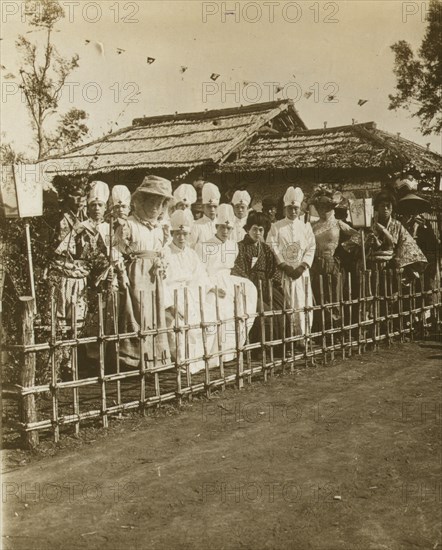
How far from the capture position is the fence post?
13.9 ft

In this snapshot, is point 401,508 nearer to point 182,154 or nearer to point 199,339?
point 199,339

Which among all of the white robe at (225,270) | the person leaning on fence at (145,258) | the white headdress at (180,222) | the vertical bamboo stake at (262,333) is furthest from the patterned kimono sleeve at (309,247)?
the person leaning on fence at (145,258)

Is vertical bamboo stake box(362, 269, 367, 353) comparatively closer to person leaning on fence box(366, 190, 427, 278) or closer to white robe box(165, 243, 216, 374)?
person leaning on fence box(366, 190, 427, 278)

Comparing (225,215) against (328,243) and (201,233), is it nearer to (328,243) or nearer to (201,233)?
(201,233)

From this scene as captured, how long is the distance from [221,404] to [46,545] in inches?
102

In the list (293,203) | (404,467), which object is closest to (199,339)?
(293,203)

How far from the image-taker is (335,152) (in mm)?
11969

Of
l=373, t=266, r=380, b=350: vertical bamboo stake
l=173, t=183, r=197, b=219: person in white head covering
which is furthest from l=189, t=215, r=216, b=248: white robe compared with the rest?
l=373, t=266, r=380, b=350: vertical bamboo stake

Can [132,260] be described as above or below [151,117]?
below

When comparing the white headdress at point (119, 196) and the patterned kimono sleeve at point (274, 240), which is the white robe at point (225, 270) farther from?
the white headdress at point (119, 196)

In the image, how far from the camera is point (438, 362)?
693 centimetres

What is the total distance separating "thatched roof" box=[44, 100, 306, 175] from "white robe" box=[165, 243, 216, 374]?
5083 mm

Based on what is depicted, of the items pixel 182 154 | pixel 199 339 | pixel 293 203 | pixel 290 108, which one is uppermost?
pixel 290 108

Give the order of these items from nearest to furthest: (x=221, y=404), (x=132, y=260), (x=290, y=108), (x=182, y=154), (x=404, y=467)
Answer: (x=404, y=467) < (x=221, y=404) < (x=132, y=260) < (x=182, y=154) < (x=290, y=108)
